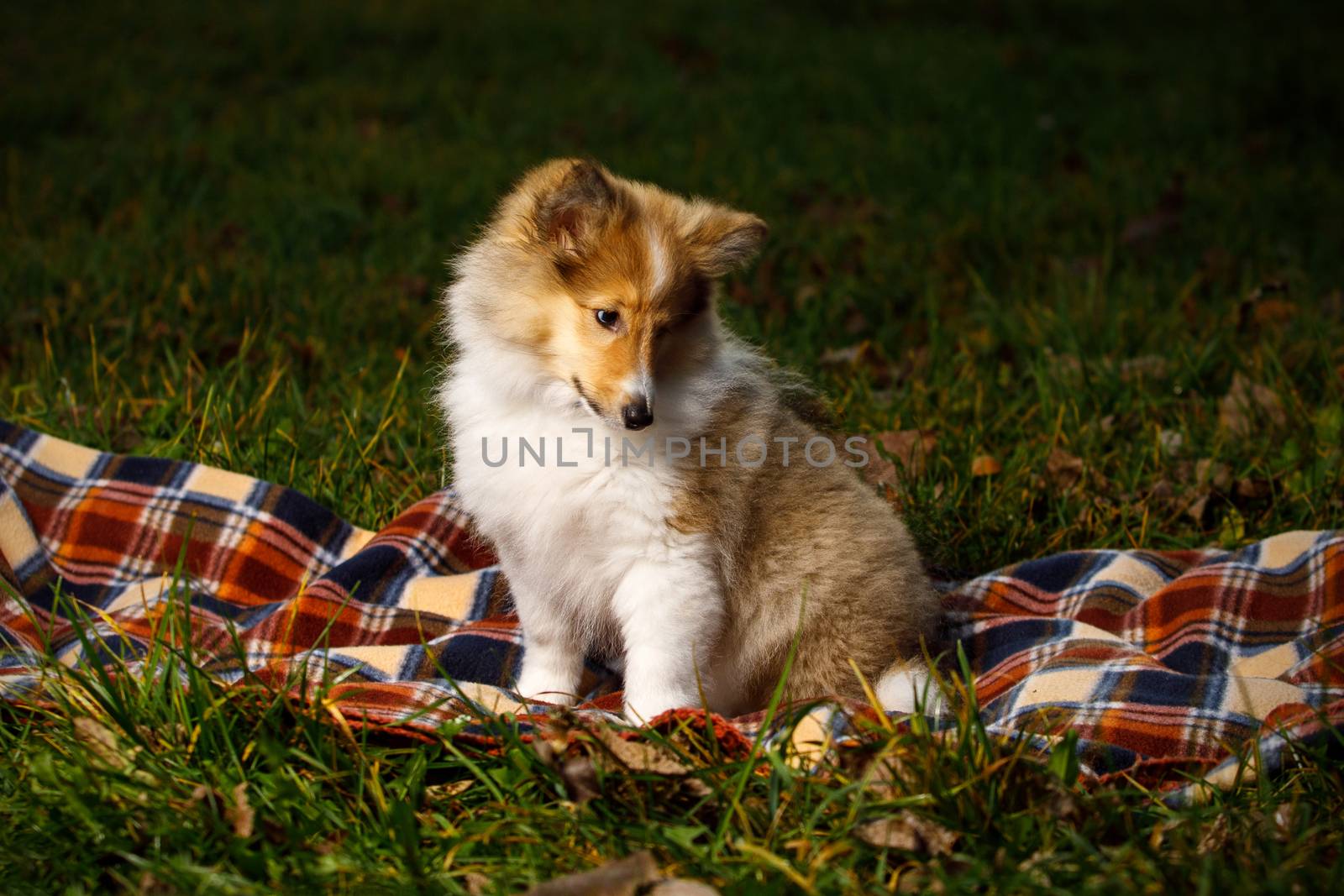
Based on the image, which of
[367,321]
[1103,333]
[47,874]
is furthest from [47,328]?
[1103,333]

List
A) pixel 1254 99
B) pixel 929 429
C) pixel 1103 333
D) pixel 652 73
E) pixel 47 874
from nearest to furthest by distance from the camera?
pixel 47 874, pixel 929 429, pixel 1103 333, pixel 1254 99, pixel 652 73

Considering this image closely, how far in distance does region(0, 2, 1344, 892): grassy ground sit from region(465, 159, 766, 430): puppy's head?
34.6 inches

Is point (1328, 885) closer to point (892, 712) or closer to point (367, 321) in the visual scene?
point (892, 712)

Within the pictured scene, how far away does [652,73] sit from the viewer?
949 centimetres

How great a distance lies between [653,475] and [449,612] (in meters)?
1.12

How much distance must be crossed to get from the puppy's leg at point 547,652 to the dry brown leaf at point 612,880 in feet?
3.13

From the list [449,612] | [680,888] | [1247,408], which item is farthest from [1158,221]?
[680,888]

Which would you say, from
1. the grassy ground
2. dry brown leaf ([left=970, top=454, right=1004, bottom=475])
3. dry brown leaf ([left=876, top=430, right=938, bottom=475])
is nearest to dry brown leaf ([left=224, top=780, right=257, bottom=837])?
the grassy ground

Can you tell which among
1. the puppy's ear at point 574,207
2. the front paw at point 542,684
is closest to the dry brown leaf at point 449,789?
the front paw at point 542,684

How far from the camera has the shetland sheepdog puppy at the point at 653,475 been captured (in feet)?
8.70

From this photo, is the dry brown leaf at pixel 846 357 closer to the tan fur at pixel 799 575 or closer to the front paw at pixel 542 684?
the tan fur at pixel 799 575

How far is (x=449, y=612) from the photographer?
3549 mm

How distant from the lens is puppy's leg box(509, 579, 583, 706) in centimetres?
300

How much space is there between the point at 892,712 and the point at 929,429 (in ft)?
5.57
